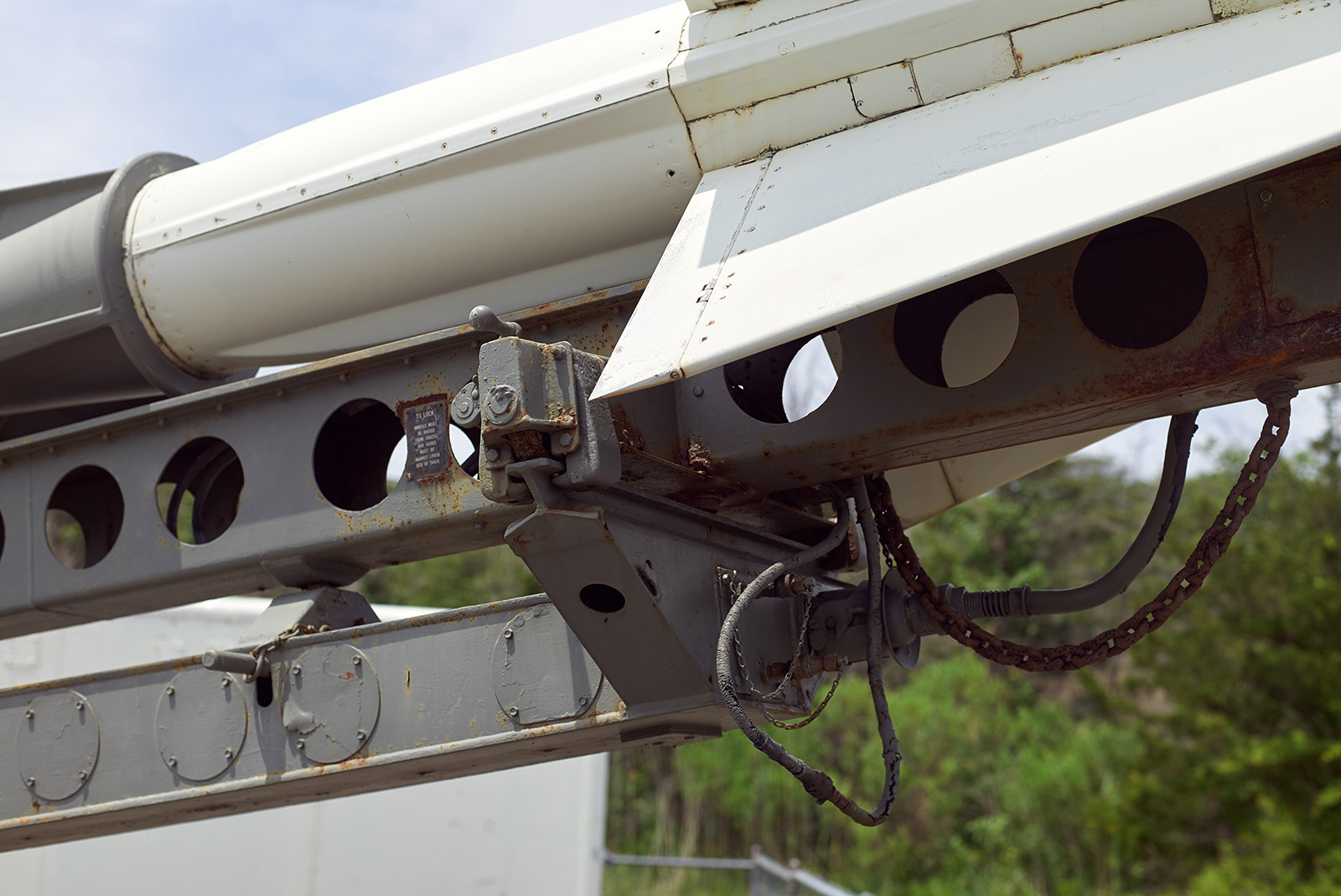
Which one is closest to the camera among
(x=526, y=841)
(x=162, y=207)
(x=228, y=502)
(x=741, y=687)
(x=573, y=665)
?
(x=741, y=687)

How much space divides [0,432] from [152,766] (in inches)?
74.3

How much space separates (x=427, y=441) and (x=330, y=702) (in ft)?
2.37

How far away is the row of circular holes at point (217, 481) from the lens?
12.3 ft

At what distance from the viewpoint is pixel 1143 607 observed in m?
2.81

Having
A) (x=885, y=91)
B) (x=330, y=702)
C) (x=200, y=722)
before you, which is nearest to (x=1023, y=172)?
(x=885, y=91)

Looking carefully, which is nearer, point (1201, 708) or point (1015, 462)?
point (1015, 462)

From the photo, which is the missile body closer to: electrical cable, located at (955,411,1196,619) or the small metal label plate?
the small metal label plate

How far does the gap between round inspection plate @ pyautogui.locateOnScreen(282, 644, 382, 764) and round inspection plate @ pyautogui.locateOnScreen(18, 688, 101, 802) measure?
0.68 meters

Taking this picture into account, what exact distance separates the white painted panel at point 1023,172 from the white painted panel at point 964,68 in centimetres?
5

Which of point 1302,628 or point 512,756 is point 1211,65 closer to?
point 512,756

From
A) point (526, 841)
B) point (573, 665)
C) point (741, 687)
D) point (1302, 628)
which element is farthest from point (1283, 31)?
A: point (1302, 628)

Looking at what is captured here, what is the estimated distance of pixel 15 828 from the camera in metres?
3.42

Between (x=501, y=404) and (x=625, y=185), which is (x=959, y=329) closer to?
(x=625, y=185)

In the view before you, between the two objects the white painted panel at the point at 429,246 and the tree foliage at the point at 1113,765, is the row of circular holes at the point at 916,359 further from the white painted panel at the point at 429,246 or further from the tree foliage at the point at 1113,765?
the tree foliage at the point at 1113,765
